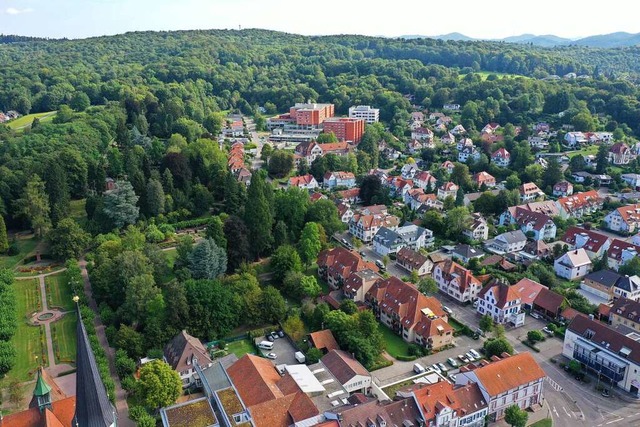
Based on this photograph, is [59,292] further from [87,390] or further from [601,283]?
[601,283]

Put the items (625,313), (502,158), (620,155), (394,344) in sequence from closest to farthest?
(394,344) → (625,313) → (620,155) → (502,158)

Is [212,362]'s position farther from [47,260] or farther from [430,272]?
[47,260]

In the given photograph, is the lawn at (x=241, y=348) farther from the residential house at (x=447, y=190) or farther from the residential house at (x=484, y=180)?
the residential house at (x=484, y=180)

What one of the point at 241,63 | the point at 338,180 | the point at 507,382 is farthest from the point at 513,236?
the point at 241,63

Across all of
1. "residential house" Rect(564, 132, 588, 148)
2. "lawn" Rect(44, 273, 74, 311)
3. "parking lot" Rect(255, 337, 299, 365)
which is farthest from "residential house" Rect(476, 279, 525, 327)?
"residential house" Rect(564, 132, 588, 148)

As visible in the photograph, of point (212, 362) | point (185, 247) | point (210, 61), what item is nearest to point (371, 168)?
point (185, 247)

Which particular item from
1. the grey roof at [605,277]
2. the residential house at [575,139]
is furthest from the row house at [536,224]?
the residential house at [575,139]
